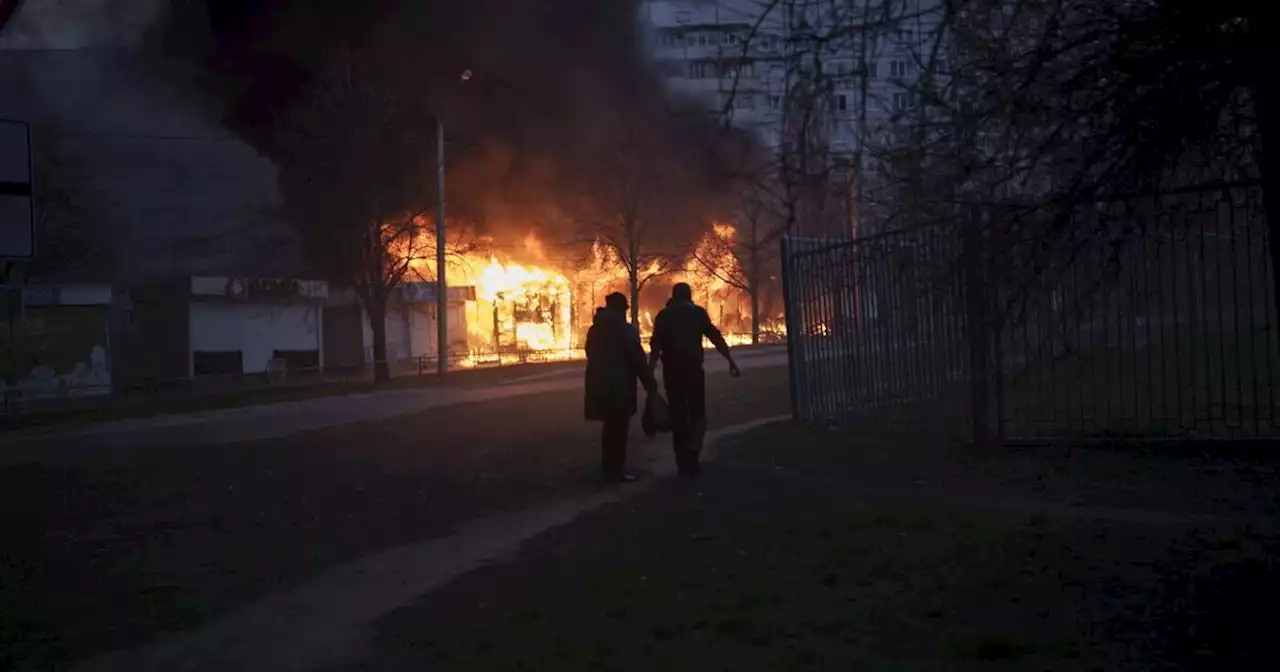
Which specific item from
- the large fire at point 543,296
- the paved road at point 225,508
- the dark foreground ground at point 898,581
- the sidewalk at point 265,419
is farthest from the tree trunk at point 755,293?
the dark foreground ground at point 898,581

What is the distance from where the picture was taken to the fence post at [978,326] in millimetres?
6430

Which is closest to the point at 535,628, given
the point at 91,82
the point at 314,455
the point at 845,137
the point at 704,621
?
the point at 704,621

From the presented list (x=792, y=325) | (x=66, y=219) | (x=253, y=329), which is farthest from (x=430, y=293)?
(x=792, y=325)

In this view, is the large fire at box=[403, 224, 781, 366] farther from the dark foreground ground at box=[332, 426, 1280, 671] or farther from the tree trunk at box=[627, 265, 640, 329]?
the dark foreground ground at box=[332, 426, 1280, 671]

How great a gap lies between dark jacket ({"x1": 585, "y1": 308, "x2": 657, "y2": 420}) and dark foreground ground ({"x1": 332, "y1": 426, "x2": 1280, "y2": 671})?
883mm

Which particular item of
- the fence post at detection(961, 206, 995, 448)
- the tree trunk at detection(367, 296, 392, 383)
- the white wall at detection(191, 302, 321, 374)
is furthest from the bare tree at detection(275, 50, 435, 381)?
the fence post at detection(961, 206, 995, 448)

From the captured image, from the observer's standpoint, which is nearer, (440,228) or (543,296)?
(440,228)

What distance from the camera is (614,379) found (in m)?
8.97

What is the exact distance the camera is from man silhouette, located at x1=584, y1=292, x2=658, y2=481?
8.95 metres

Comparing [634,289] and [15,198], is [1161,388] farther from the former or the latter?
[634,289]

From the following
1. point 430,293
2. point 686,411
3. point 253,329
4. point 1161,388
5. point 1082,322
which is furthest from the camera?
point 430,293

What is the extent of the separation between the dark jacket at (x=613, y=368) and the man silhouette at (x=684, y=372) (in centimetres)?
→ 17

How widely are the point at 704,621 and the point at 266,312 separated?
31630 millimetres

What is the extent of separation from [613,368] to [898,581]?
3897mm
